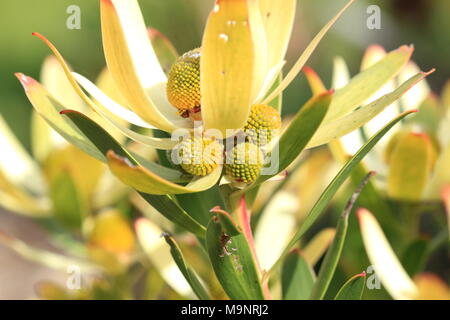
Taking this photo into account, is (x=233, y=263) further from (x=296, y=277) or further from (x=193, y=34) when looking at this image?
(x=193, y=34)

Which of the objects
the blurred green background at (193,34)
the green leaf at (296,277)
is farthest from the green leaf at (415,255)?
the blurred green background at (193,34)

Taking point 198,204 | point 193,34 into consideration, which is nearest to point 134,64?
point 198,204

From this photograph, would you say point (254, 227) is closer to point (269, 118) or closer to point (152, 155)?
point (152, 155)

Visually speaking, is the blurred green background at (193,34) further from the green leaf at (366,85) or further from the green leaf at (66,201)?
the green leaf at (366,85)

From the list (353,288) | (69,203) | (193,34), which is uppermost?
(193,34)

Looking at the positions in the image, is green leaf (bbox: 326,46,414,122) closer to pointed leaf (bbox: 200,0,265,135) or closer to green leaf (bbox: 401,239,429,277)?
pointed leaf (bbox: 200,0,265,135)
